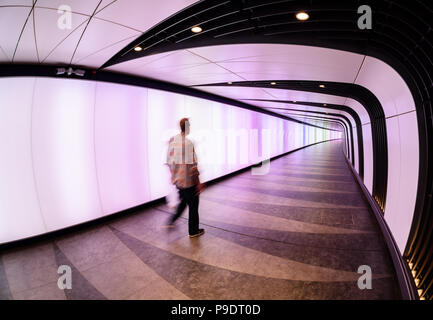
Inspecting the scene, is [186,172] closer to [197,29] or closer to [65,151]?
[197,29]

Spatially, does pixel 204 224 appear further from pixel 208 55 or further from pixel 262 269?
pixel 208 55

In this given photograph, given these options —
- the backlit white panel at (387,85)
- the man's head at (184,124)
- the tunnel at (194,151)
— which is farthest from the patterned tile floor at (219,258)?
the backlit white panel at (387,85)

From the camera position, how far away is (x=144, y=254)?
9.76 ft

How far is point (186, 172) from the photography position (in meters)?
3.36

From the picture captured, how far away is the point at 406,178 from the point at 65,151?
5760mm

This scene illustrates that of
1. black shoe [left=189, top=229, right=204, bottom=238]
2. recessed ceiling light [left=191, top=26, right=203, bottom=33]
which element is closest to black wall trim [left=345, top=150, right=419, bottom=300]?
black shoe [left=189, top=229, right=204, bottom=238]

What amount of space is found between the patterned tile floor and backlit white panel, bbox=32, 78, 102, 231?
55cm

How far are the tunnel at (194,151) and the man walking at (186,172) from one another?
19 centimetres

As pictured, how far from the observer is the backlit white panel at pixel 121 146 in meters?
4.18

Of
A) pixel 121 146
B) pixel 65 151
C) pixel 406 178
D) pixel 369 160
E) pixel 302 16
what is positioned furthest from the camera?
pixel 369 160

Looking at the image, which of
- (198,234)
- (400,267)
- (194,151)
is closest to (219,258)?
(198,234)
